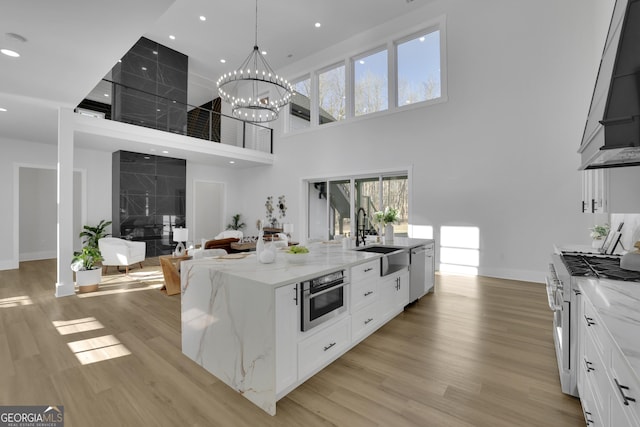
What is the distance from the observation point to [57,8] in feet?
8.48

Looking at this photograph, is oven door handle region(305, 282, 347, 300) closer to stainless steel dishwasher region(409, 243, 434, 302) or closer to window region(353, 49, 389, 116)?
stainless steel dishwasher region(409, 243, 434, 302)

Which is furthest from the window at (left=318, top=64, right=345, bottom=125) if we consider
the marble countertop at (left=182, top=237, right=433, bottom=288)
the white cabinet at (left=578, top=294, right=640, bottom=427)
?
the white cabinet at (left=578, top=294, right=640, bottom=427)

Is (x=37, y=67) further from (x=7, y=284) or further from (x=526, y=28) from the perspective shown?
(x=526, y=28)

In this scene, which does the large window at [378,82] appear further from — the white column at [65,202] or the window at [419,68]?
the white column at [65,202]

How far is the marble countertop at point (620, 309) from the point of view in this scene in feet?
3.20

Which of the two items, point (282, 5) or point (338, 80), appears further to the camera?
point (338, 80)

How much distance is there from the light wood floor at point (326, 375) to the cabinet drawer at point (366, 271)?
27.2 inches

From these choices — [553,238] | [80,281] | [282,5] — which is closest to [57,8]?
[80,281]

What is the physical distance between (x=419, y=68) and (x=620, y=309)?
6.92 m

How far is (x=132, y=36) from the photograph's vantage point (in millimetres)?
3047

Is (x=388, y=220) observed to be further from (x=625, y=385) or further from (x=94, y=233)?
(x=94, y=233)

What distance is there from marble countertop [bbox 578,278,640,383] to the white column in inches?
253

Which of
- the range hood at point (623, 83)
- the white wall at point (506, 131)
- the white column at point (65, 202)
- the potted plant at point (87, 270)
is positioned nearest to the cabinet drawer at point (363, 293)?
the range hood at point (623, 83)

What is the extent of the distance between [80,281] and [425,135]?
748cm
